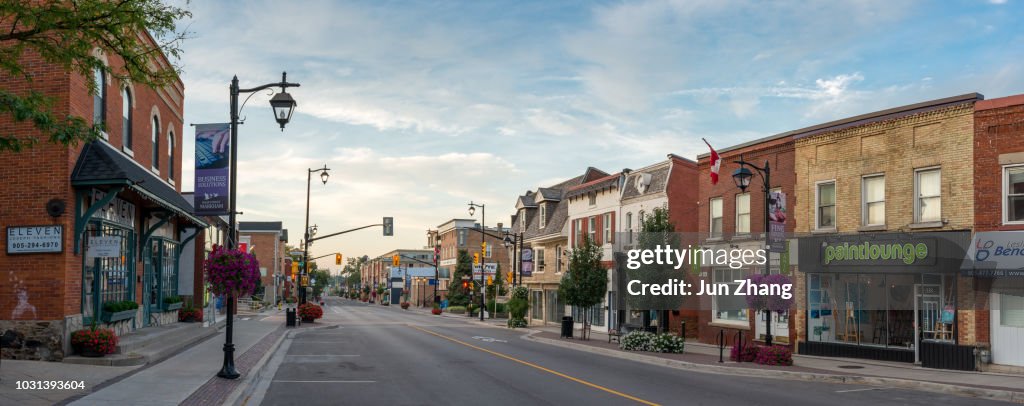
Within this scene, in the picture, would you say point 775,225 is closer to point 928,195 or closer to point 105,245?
point 928,195

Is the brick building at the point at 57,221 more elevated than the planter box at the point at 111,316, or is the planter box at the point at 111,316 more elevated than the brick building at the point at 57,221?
the brick building at the point at 57,221

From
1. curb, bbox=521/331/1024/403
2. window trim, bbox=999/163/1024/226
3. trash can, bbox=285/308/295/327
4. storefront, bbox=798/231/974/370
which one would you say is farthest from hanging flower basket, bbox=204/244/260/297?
trash can, bbox=285/308/295/327

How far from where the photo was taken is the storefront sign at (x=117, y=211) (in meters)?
20.7

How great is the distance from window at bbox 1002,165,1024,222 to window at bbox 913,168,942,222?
187 centimetres

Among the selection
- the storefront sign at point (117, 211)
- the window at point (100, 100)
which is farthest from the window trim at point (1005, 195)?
the window at point (100, 100)

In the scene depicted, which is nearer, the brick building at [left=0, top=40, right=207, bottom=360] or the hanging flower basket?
the hanging flower basket

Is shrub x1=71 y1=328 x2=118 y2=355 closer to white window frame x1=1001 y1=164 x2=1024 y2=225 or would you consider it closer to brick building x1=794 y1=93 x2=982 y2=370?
brick building x1=794 y1=93 x2=982 y2=370

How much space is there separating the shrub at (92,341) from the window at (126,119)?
293 inches

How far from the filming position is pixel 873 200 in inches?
1025

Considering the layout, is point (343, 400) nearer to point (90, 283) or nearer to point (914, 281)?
point (90, 283)

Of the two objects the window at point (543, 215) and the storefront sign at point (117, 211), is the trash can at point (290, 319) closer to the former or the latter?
the storefront sign at point (117, 211)

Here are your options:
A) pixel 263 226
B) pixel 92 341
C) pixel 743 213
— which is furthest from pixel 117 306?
pixel 263 226

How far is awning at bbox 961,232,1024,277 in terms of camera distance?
70.2 ft

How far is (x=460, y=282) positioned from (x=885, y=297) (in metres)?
66.7
